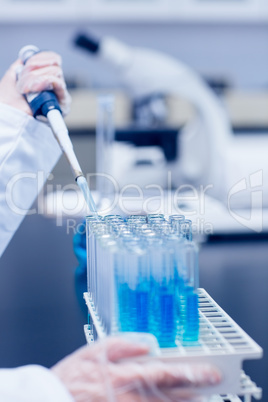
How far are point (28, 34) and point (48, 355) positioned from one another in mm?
3297

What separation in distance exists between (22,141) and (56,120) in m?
0.17

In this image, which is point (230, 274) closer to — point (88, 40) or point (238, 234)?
point (238, 234)

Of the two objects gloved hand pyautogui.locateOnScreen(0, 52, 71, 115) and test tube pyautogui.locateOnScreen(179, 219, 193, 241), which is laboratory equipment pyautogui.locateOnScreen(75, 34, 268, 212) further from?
test tube pyautogui.locateOnScreen(179, 219, 193, 241)

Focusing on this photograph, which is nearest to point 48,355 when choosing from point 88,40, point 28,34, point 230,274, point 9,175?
point 9,175

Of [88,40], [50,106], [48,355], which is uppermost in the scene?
[88,40]

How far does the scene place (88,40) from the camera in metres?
1.58

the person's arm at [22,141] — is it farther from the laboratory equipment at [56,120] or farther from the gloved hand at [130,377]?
the gloved hand at [130,377]

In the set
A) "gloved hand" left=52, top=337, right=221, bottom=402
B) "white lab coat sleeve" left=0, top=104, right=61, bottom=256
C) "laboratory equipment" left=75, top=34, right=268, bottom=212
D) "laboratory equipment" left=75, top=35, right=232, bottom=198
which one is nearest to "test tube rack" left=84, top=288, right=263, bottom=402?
"gloved hand" left=52, top=337, right=221, bottom=402

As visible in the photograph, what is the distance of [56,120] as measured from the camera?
878mm

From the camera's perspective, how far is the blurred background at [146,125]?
95cm

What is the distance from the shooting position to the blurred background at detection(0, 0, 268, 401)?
95 centimetres

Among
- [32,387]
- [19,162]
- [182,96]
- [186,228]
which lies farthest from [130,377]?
[182,96]

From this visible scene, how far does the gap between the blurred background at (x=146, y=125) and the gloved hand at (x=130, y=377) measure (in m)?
0.20

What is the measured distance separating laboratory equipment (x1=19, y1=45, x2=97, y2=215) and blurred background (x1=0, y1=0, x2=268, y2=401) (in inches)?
9.5
